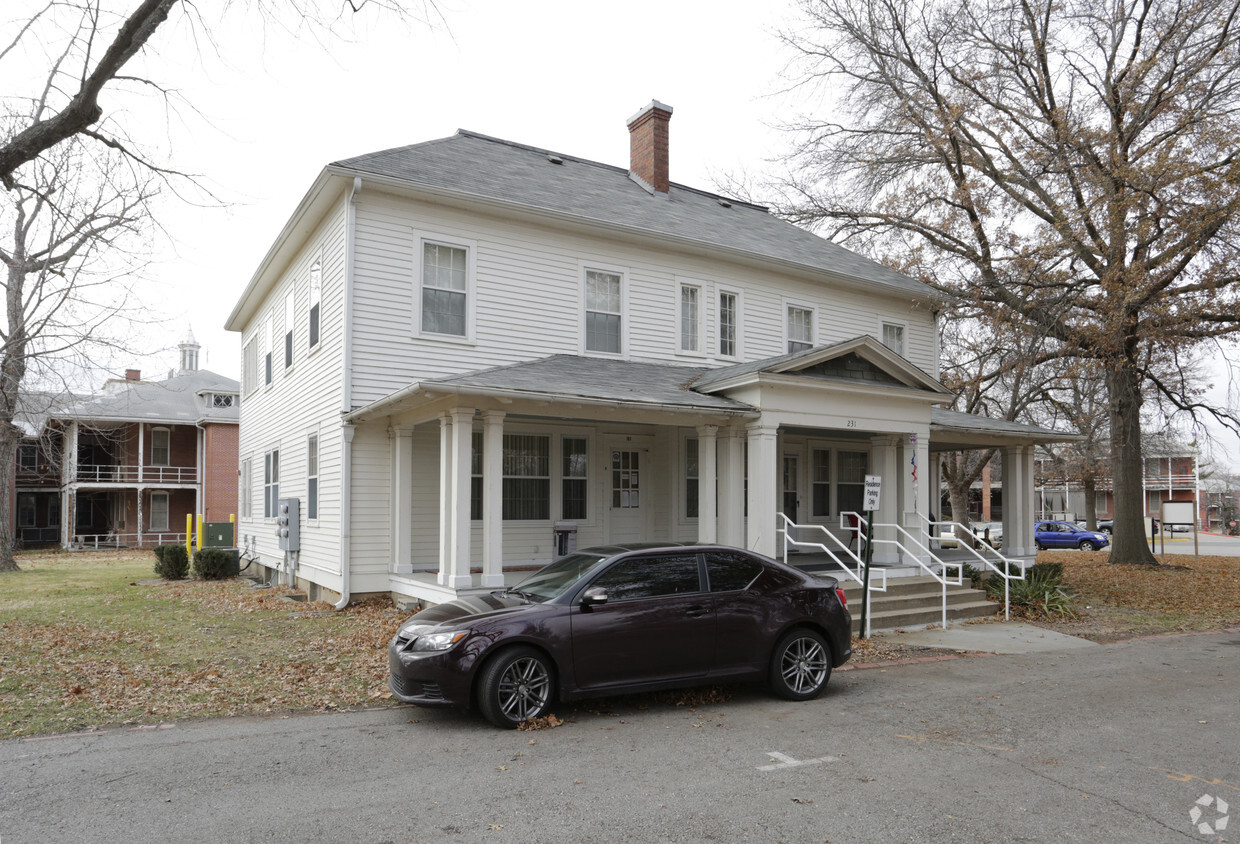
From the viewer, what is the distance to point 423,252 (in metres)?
13.7

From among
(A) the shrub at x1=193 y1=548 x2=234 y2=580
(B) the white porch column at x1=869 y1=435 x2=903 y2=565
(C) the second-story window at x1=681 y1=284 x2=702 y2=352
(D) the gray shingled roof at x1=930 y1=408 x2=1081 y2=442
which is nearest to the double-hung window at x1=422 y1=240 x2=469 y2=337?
(C) the second-story window at x1=681 y1=284 x2=702 y2=352

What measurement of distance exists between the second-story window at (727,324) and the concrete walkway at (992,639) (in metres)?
6.76

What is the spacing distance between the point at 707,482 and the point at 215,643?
24.1 ft

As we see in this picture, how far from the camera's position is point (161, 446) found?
38750mm

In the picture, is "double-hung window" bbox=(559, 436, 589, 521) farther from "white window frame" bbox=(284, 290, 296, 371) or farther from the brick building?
the brick building

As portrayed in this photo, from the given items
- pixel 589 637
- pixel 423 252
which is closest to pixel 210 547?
pixel 423 252

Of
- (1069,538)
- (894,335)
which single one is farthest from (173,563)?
(1069,538)

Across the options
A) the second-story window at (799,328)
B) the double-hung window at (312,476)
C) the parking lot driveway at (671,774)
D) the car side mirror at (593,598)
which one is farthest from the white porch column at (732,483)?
→ the double-hung window at (312,476)

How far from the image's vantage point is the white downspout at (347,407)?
511 inches

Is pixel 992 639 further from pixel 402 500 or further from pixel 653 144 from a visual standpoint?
pixel 653 144

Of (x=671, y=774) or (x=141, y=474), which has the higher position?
(x=141, y=474)

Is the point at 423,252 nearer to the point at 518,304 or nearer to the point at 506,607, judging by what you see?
the point at 518,304

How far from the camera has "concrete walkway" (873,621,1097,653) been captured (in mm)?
11211

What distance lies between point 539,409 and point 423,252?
13.0ft
